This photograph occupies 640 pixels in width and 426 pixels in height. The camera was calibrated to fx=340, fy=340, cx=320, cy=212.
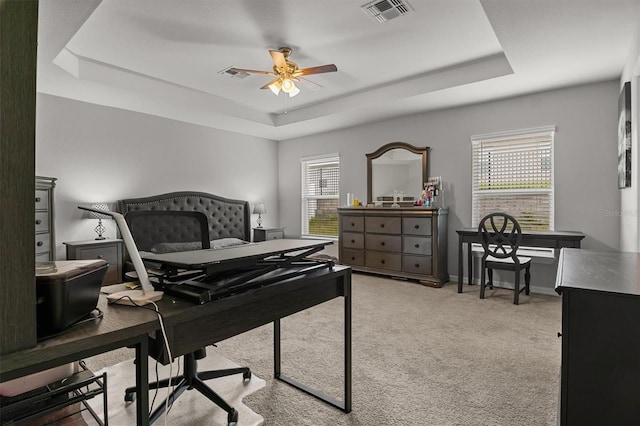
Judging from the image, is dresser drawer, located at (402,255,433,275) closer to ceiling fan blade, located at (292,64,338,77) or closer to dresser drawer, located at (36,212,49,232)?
ceiling fan blade, located at (292,64,338,77)

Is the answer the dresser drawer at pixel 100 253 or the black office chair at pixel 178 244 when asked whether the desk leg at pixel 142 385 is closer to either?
the black office chair at pixel 178 244

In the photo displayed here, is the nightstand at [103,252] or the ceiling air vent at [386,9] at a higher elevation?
the ceiling air vent at [386,9]

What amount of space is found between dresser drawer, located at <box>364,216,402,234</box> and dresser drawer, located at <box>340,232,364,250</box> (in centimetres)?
20

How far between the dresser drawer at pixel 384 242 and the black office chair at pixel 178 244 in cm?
241

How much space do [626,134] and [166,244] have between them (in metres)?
5.09

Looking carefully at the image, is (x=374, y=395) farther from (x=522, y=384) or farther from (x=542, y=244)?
(x=542, y=244)

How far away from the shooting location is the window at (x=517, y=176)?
13.8 feet

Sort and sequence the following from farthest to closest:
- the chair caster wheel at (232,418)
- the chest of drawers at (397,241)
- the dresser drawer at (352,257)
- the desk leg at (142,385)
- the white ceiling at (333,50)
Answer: the dresser drawer at (352,257)
the chest of drawers at (397,241)
the white ceiling at (333,50)
the chair caster wheel at (232,418)
the desk leg at (142,385)

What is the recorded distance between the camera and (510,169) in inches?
175

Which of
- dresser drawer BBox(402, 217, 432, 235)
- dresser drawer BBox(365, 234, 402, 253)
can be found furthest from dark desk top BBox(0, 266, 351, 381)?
dresser drawer BBox(365, 234, 402, 253)

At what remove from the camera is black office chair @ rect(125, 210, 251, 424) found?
171 centimetres

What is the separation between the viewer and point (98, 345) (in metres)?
0.84

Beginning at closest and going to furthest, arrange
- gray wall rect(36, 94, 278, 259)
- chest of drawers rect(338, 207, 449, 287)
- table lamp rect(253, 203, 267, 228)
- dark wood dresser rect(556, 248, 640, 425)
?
dark wood dresser rect(556, 248, 640, 425)
gray wall rect(36, 94, 278, 259)
chest of drawers rect(338, 207, 449, 287)
table lamp rect(253, 203, 267, 228)

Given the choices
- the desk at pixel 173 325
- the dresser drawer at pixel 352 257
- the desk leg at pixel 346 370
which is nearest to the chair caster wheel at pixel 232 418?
the desk leg at pixel 346 370
